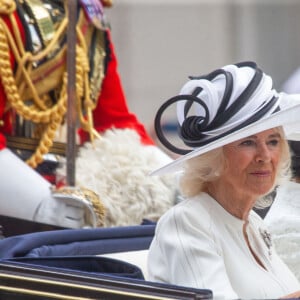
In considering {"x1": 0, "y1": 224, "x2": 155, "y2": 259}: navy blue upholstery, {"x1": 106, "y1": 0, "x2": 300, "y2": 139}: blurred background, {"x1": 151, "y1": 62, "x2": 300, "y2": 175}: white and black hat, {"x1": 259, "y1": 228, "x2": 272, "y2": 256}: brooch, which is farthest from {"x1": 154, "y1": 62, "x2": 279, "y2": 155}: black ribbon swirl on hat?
{"x1": 106, "y1": 0, "x2": 300, "y2": 139}: blurred background

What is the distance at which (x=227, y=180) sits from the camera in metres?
3.21

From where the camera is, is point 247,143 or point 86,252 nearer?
point 247,143

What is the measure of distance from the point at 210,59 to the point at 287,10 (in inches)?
35.3

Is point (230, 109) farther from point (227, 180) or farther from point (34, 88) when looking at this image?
point (34, 88)

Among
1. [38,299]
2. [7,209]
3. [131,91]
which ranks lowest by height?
[131,91]

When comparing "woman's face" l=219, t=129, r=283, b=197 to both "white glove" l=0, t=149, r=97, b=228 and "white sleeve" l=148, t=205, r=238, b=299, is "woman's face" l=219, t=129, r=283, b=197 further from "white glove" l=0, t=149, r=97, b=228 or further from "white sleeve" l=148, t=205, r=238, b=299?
"white glove" l=0, t=149, r=97, b=228

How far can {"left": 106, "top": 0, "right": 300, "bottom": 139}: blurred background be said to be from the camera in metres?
10.5

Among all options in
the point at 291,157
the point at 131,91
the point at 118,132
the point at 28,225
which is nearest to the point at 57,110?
the point at 118,132

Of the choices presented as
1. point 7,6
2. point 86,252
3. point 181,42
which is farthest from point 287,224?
point 181,42

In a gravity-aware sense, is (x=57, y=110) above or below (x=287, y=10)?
above

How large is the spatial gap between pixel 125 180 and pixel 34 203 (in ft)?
0.97

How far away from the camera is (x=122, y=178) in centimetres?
452

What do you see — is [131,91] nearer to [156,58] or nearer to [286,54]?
[156,58]

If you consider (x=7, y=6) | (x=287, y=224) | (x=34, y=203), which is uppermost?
(x=7, y=6)
